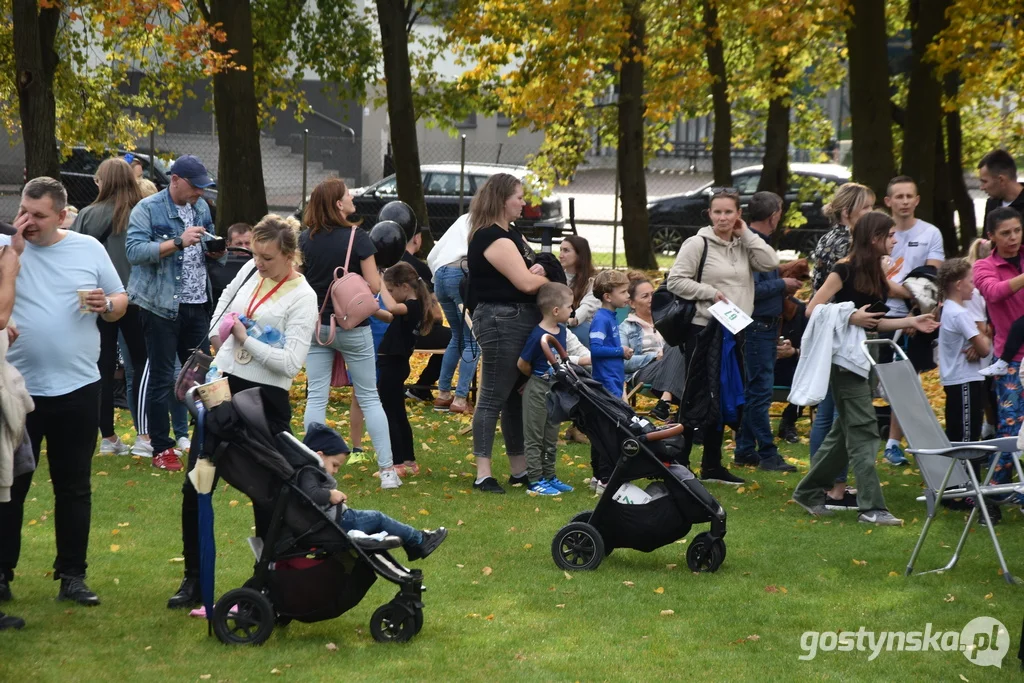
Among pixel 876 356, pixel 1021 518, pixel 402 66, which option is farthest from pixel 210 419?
pixel 402 66

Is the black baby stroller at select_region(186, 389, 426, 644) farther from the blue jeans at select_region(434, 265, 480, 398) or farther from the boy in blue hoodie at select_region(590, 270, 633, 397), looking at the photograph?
the blue jeans at select_region(434, 265, 480, 398)

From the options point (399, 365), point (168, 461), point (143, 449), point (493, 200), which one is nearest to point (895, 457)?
point (399, 365)

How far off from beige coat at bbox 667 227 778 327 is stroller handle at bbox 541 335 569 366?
1.61 m

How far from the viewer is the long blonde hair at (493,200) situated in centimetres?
826

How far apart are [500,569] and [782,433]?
187 inches

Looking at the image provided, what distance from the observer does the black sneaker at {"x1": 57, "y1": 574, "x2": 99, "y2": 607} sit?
20.6ft

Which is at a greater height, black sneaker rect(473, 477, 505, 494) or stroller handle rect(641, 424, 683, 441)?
stroller handle rect(641, 424, 683, 441)

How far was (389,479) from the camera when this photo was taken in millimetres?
8844

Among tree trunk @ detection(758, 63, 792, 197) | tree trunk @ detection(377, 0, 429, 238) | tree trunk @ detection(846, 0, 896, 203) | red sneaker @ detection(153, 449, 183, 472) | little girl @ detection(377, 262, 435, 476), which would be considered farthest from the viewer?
tree trunk @ detection(758, 63, 792, 197)

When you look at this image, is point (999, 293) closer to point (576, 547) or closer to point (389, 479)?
point (576, 547)

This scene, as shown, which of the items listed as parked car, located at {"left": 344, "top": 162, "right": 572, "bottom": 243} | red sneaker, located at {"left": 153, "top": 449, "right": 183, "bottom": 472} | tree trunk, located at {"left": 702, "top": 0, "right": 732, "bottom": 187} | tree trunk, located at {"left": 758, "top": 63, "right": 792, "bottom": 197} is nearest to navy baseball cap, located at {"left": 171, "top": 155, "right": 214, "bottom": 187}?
red sneaker, located at {"left": 153, "top": 449, "right": 183, "bottom": 472}

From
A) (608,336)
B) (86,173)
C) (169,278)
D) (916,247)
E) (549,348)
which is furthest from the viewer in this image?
(86,173)

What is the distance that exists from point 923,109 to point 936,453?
10.8m

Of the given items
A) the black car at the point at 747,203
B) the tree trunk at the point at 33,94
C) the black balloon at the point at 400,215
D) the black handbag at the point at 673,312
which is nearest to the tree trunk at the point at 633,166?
the black car at the point at 747,203
